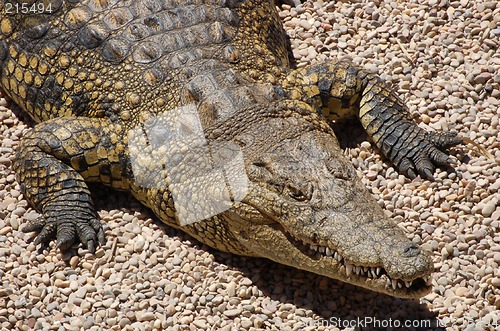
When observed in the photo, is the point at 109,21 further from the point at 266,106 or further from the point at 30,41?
the point at 266,106

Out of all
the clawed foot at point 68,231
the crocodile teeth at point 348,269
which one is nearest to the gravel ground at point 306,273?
the clawed foot at point 68,231

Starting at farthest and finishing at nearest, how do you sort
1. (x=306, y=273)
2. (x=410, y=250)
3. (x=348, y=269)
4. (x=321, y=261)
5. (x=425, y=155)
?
(x=425, y=155), (x=306, y=273), (x=321, y=261), (x=348, y=269), (x=410, y=250)

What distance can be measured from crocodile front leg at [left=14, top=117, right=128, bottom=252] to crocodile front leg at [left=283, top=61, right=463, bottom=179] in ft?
4.69

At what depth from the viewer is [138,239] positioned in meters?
6.05

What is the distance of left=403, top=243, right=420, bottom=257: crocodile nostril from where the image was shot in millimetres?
4855

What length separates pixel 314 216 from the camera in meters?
5.21

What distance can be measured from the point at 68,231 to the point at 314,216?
74.7 inches

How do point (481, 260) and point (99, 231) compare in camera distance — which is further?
point (99, 231)

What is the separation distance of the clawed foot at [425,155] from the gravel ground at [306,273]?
0.27 feet

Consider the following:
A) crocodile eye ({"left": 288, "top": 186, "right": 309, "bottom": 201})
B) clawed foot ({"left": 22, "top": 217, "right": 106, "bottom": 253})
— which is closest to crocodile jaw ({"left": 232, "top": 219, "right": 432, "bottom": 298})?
crocodile eye ({"left": 288, "top": 186, "right": 309, "bottom": 201})

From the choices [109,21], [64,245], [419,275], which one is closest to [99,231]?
[64,245]

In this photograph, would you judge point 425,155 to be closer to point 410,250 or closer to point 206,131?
point 410,250

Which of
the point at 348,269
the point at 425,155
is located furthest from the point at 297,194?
the point at 425,155

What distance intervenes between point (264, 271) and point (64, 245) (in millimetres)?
1443
